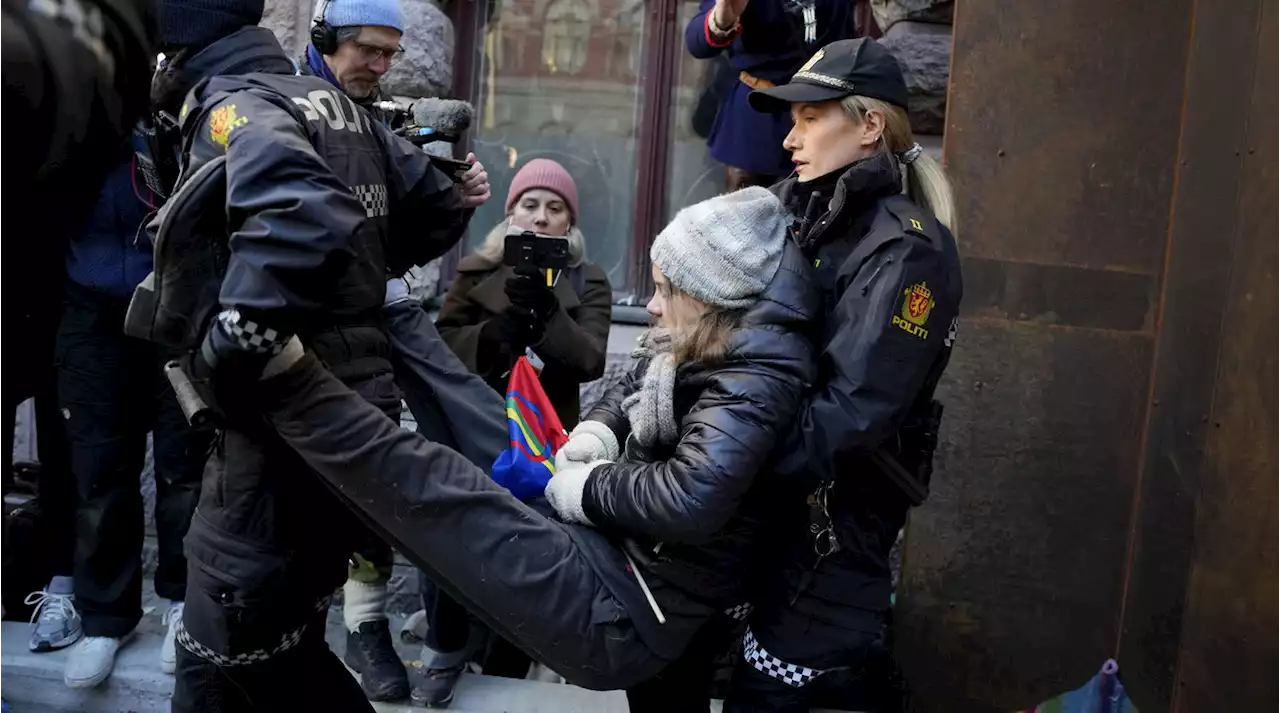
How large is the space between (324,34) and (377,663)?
170cm

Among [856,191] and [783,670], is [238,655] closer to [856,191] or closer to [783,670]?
[783,670]

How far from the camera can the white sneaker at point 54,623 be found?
3.35 m

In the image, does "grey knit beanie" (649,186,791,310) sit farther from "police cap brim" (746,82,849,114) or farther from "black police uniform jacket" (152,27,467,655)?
"black police uniform jacket" (152,27,467,655)

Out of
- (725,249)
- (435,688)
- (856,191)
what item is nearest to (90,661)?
→ (435,688)

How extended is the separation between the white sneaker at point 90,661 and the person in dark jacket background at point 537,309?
4.33 feet

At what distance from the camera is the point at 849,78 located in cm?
243

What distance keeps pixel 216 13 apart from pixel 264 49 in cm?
12

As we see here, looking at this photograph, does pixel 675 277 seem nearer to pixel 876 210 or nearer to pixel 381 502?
pixel 876 210

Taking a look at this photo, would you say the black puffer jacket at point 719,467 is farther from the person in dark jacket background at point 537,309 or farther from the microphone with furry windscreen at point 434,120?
the microphone with furry windscreen at point 434,120

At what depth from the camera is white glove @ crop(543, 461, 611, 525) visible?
2348 mm

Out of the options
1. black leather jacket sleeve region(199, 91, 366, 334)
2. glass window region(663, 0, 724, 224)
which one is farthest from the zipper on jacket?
glass window region(663, 0, 724, 224)

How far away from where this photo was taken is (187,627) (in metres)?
2.51

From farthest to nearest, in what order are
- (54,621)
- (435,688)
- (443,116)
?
(54,621), (435,688), (443,116)

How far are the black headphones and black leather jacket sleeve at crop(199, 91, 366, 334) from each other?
0.73 meters
